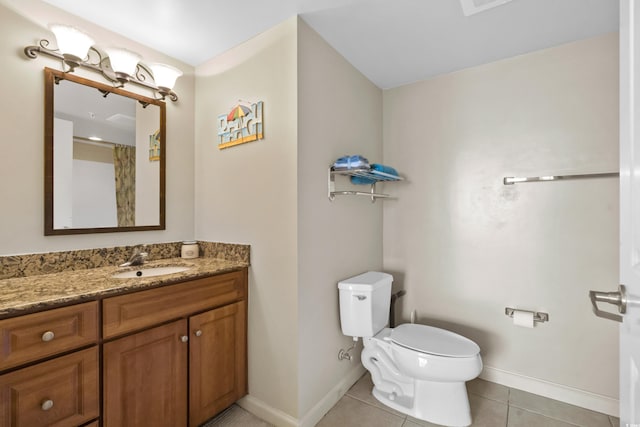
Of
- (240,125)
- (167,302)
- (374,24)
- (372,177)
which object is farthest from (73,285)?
(374,24)

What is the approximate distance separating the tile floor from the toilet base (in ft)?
0.14

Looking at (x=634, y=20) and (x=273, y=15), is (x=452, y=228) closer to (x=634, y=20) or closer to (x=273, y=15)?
(x=634, y=20)

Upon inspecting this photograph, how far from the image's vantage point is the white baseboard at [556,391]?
173 centimetres

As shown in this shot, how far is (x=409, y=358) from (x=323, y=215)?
939 millimetres

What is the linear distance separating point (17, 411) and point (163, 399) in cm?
52

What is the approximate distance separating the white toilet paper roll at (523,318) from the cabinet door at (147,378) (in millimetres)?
1941

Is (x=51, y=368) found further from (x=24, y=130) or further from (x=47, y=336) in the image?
(x=24, y=130)

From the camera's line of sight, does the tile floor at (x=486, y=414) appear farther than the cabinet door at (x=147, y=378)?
Yes

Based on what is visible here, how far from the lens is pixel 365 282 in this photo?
1.86m

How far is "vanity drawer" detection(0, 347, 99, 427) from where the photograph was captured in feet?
3.22

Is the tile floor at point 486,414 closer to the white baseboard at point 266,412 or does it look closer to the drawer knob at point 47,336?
the white baseboard at point 266,412

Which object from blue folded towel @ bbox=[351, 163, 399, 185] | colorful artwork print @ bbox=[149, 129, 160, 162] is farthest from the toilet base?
colorful artwork print @ bbox=[149, 129, 160, 162]

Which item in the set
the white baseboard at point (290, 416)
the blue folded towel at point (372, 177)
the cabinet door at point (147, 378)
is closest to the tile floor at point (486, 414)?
the white baseboard at point (290, 416)

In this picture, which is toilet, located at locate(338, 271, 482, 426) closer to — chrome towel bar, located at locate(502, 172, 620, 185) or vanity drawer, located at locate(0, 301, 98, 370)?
chrome towel bar, located at locate(502, 172, 620, 185)
